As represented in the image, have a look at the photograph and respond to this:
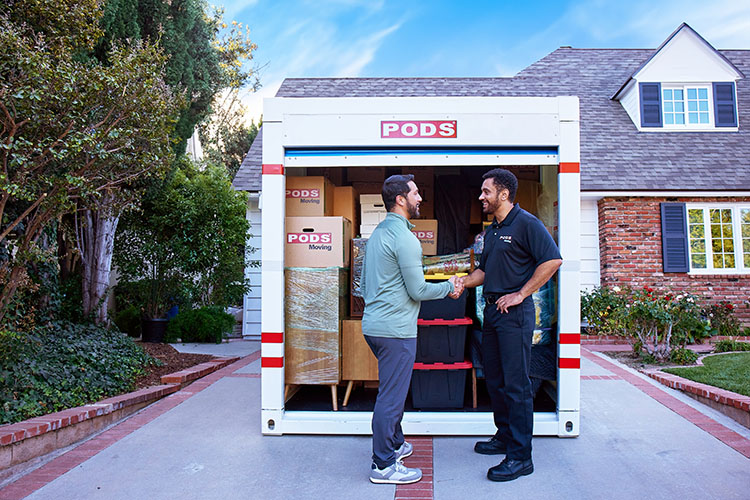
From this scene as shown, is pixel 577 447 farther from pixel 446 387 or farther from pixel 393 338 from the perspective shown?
pixel 393 338

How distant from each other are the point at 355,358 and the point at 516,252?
1.83 metres

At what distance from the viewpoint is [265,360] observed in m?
4.38

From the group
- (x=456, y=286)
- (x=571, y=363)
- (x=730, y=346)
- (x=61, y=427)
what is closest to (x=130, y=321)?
(x=61, y=427)

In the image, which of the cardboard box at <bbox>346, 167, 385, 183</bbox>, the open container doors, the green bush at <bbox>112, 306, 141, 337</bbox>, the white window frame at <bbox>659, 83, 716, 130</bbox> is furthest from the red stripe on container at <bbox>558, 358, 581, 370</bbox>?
the white window frame at <bbox>659, 83, 716, 130</bbox>

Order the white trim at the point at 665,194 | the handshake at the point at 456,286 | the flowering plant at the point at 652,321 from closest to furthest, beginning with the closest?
the handshake at the point at 456,286 < the flowering plant at the point at 652,321 < the white trim at the point at 665,194

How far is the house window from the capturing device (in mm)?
12638

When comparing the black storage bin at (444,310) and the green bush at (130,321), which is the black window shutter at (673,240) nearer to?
the black storage bin at (444,310)

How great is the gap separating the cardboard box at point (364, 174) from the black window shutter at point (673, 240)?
7226 mm

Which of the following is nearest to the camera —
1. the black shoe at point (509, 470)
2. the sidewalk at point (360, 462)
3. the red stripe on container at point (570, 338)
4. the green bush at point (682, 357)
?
the sidewalk at point (360, 462)

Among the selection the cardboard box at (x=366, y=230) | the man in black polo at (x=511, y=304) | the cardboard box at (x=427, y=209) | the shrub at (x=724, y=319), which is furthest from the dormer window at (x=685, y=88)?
the man in black polo at (x=511, y=304)

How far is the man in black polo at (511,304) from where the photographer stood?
11.8 feet

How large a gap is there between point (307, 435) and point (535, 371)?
6.12ft

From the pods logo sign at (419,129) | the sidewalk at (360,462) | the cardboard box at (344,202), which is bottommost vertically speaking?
the sidewalk at (360,462)

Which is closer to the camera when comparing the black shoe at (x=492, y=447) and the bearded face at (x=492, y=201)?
the bearded face at (x=492, y=201)
